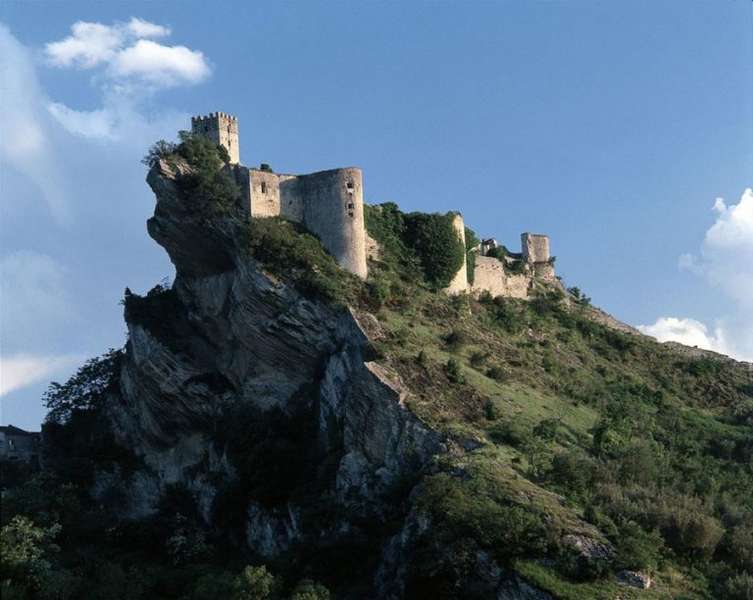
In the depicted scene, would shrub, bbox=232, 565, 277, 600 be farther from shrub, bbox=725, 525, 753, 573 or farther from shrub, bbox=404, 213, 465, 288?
shrub, bbox=404, 213, 465, 288

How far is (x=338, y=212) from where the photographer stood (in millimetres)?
57688

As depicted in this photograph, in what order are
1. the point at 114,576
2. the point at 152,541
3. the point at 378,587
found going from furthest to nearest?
the point at 152,541, the point at 114,576, the point at 378,587

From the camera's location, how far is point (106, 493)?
6228 cm

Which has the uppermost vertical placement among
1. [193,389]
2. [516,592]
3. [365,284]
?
[365,284]

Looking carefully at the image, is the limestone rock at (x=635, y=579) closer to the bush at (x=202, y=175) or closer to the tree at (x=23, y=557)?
the tree at (x=23, y=557)

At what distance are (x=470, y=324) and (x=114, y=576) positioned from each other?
71.8 feet

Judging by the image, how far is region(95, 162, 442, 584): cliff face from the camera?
157 ft

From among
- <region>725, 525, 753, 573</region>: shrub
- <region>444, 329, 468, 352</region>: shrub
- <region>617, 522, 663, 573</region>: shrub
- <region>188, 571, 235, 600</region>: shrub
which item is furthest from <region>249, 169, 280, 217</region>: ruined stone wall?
<region>725, 525, 753, 573</region>: shrub

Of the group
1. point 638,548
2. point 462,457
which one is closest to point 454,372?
point 462,457

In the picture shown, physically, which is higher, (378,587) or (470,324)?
(470,324)

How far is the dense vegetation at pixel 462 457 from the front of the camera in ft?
133

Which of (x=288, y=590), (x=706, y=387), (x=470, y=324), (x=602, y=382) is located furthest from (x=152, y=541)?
(x=706, y=387)

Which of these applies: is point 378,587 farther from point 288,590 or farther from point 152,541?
point 152,541

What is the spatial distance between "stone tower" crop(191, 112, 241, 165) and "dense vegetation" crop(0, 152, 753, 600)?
1789 millimetres
